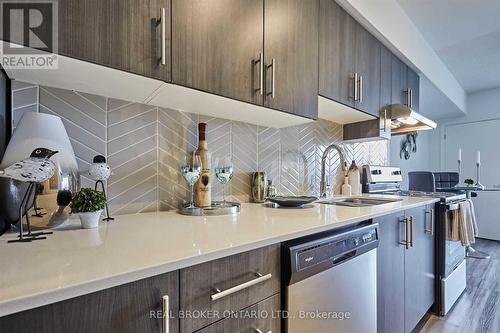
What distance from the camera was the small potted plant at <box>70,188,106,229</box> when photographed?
799 millimetres

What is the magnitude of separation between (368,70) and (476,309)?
206cm

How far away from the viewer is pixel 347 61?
5.60 feet

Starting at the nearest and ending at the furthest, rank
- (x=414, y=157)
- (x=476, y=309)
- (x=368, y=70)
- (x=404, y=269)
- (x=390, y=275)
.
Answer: (x=390, y=275) < (x=404, y=269) < (x=368, y=70) < (x=476, y=309) < (x=414, y=157)

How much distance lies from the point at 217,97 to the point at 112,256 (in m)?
0.72

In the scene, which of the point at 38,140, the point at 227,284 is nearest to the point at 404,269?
the point at 227,284

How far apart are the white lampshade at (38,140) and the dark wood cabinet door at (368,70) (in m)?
1.68

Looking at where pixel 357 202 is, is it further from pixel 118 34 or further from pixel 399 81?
pixel 118 34

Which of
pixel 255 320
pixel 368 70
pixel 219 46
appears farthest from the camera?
pixel 368 70

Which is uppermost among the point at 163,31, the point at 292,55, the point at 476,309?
the point at 292,55

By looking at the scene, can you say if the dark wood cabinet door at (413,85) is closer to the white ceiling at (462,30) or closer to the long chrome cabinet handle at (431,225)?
the white ceiling at (462,30)

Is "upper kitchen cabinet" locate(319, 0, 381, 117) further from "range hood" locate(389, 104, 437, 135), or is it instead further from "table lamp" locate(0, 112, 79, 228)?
"table lamp" locate(0, 112, 79, 228)

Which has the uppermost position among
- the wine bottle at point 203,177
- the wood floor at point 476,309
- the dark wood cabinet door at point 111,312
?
the wine bottle at point 203,177

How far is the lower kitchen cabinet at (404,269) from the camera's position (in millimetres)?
1320

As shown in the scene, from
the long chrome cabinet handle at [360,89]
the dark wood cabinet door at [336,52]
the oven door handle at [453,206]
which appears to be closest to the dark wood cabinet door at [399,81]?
the long chrome cabinet handle at [360,89]
